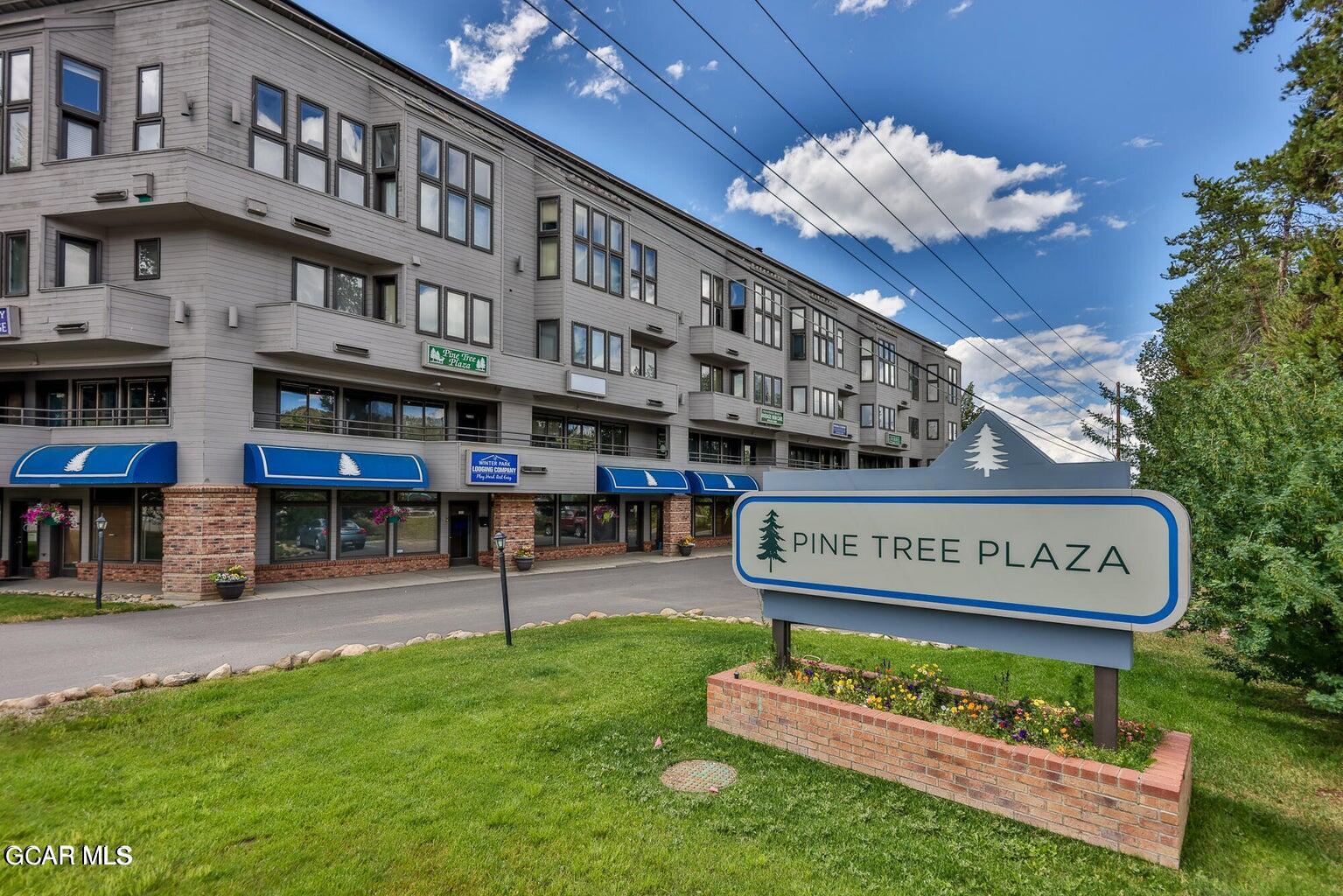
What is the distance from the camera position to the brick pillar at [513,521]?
76.8ft

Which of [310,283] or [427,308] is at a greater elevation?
[310,283]

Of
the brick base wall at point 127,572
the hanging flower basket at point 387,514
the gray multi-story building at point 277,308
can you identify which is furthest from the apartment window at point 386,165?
the brick base wall at point 127,572

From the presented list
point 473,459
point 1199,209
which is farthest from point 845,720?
point 1199,209

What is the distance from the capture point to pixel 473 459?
21781 mm

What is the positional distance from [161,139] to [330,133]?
442cm

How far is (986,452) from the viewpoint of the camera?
18.4 feet

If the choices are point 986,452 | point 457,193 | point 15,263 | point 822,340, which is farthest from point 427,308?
point 822,340

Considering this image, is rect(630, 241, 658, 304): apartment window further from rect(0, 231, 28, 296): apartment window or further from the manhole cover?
the manhole cover

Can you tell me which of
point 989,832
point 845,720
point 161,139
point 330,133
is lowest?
point 989,832

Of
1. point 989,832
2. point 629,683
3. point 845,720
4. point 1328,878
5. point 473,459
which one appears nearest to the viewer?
point 1328,878

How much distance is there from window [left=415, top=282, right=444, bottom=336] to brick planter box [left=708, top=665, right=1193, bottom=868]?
18.9m

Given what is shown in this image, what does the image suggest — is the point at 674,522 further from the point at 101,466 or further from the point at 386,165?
the point at 101,466

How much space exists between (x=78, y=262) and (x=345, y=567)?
460 inches

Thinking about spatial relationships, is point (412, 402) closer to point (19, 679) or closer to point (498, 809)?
point (19, 679)
